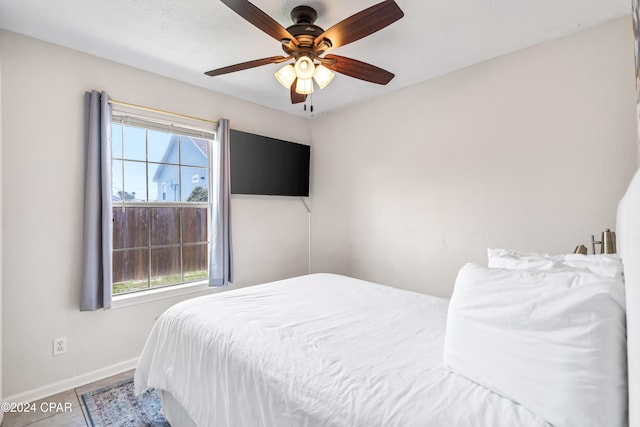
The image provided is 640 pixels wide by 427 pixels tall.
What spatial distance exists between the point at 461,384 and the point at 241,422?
2.67 feet

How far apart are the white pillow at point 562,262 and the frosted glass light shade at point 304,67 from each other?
4.81ft

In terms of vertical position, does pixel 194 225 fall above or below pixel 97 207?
below

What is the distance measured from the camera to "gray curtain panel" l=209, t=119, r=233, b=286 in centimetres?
291

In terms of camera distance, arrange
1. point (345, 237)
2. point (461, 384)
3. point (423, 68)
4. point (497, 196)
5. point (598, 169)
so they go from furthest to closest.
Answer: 1. point (345, 237)
2. point (423, 68)
3. point (497, 196)
4. point (598, 169)
5. point (461, 384)

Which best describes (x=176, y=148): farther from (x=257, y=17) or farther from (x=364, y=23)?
(x=364, y=23)

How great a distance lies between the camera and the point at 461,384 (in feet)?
3.12

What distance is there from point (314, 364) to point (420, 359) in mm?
412

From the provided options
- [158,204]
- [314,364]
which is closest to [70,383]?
[158,204]

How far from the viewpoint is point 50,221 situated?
2.15 m

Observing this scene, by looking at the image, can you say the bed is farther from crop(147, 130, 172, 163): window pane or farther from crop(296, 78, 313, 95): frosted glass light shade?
crop(147, 130, 172, 163): window pane

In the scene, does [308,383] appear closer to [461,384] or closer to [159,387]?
[461,384]

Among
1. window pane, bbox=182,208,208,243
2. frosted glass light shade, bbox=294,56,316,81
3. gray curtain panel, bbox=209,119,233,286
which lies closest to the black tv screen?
gray curtain panel, bbox=209,119,233,286

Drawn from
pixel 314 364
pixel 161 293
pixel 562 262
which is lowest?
pixel 161 293

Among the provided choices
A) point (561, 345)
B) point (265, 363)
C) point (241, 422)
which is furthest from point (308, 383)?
point (561, 345)
